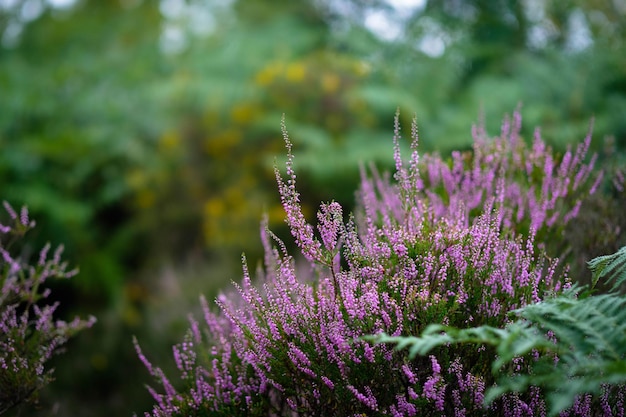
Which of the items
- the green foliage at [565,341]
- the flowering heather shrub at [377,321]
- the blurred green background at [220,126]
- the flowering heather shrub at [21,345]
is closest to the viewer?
the green foliage at [565,341]

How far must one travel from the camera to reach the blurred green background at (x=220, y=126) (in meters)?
5.80

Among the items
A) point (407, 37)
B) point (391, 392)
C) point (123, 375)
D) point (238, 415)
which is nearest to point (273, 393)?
point (238, 415)

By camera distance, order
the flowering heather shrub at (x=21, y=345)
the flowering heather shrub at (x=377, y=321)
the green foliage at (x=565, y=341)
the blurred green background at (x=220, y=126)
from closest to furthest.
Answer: the green foliage at (x=565, y=341) < the flowering heather shrub at (x=377, y=321) < the flowering heather shrub at (x=21, y=345) < the blurred green background at (x=220, y=126)

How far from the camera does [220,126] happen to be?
735 centimetres

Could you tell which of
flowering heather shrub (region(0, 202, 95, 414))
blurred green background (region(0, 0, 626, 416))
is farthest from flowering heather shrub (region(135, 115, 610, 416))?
blurred green background (region(0, 0, 626, 416))

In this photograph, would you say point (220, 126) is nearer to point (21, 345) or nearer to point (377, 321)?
point (21, 345)

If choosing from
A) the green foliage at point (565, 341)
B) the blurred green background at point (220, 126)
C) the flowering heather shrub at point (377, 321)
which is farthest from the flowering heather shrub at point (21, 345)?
the blurred green background at point (220, 126)

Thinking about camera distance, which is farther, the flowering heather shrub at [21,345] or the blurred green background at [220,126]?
the blurred green background at [220,126]

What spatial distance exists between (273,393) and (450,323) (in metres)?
0.82

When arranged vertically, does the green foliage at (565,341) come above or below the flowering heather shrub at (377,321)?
below

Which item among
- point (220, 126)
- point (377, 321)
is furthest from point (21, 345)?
point (220, 126)

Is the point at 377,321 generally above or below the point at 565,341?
above

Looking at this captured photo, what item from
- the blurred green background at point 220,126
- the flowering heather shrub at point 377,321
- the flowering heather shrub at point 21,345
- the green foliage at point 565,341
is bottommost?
the green foliage at point 565,341

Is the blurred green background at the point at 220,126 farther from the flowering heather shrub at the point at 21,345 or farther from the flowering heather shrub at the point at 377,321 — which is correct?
the flowering heather shrub at the point at 377,321
